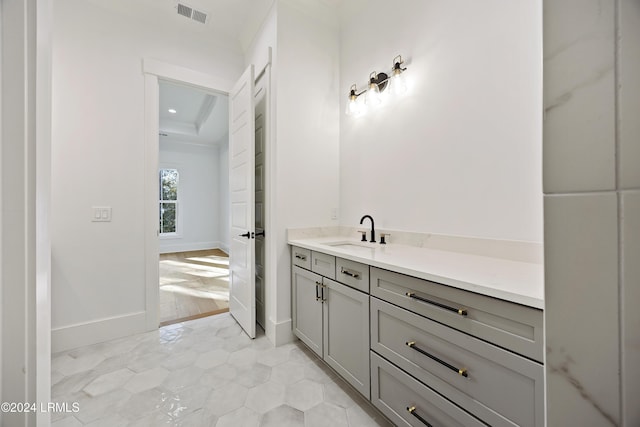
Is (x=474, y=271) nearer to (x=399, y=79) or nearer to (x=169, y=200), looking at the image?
(x=399, y=79)

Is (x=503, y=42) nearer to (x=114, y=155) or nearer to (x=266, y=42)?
(x=266, y=42)

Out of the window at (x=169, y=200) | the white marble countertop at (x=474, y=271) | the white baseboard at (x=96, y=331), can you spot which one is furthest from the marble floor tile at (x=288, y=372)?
the window at (x=169, y=200)

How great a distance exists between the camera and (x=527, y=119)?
4.28ft

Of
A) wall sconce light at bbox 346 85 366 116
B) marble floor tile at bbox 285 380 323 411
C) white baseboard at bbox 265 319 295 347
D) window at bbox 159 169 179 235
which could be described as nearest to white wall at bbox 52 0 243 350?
white baseboard at bbox 265 319 295 347

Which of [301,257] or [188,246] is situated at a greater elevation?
[301,257]

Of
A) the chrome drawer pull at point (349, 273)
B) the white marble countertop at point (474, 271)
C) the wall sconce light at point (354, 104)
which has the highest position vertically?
the wall sconce light at point (354, 104)

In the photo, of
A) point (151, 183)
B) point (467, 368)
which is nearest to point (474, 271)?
point (467, 368)

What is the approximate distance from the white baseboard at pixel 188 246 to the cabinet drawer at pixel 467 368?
6090 millimetres

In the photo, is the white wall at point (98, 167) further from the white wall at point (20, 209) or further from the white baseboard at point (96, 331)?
the white wall at point (20, 209)

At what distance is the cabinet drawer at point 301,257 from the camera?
77.0 inches

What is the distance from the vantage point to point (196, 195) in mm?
6980

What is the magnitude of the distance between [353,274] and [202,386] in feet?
4.03

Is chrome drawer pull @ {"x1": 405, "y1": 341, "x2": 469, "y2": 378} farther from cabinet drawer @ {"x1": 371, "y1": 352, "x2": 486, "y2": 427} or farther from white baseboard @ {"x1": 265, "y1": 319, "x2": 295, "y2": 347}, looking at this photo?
white baseboard @ {"x1": 265, "y1": 319, "x2": 295, "y2": 347}

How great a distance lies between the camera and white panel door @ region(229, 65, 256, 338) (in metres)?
2.25
